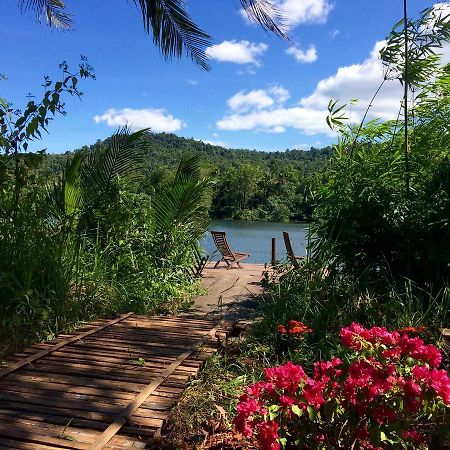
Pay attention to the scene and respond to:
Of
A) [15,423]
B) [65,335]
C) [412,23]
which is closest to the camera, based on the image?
[15,423]

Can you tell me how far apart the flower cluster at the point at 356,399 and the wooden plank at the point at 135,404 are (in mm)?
712

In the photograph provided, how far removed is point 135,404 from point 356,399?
1.24 meters

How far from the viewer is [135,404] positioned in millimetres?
2684

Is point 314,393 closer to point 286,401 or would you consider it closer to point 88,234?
point 286,401

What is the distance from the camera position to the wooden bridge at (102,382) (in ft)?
7.76

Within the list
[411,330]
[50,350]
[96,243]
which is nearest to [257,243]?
[96,243]

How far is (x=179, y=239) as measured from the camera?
6.77m

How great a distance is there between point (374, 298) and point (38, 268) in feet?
9.73

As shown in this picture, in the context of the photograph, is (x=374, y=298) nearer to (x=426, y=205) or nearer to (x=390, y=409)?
(x=426, y=205)

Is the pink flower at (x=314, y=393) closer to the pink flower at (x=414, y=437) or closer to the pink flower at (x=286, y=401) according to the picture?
the pink flower at (x=286, y=401)

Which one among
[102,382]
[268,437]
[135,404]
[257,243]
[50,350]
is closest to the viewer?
[268,437]

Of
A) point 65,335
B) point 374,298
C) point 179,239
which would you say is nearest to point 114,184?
point 179,239

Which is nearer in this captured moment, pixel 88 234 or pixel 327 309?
pixel 327 309

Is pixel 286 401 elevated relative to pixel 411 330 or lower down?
lower down
